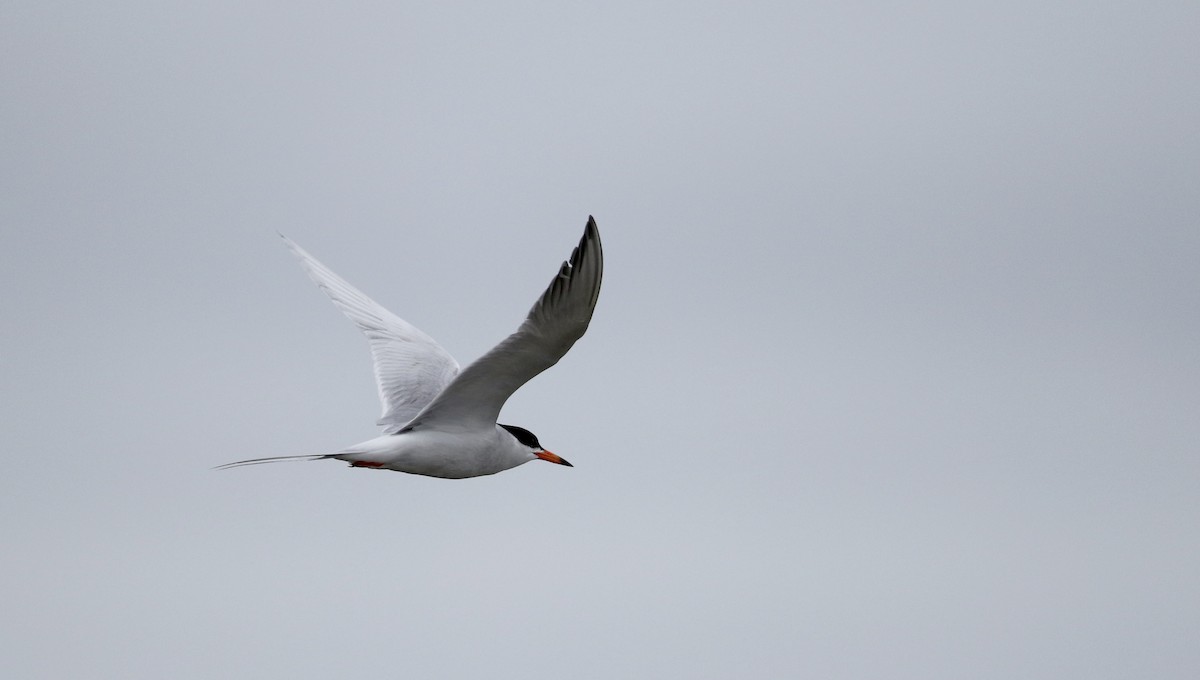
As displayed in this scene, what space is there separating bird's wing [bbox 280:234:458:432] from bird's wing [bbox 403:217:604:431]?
0.90 m

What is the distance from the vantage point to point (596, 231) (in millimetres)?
8414

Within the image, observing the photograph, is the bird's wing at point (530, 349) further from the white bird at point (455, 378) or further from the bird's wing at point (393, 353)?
the bird's wing at point (393, 353)

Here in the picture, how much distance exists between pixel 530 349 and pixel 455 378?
2.27ft

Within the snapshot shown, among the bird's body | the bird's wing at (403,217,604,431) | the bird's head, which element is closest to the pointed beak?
the bird's head

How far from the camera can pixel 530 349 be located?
31.0 ft

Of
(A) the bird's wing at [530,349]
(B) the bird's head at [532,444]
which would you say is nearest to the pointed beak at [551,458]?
(B) the bird's head at [532,444]

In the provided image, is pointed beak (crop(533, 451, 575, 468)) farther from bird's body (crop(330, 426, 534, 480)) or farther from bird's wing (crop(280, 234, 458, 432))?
bird's wing (crop(280, 234, 458, 432))

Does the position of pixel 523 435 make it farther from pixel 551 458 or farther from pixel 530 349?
pixel 530 349

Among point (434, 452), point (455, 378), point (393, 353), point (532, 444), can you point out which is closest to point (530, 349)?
point (455, 378)

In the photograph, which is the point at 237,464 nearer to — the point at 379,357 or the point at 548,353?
Answer: the point at 548,353

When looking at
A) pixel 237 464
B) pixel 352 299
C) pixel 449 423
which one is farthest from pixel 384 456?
pixel 352 299

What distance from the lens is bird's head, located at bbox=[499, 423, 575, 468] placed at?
11492mm

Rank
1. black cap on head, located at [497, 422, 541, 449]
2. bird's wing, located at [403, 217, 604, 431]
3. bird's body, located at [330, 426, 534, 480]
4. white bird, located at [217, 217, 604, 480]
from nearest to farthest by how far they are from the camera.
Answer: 1. bird's wing, located at [403, 217, 604, 431]
2. white bird, located at [217, 217, 604, 480]
3. bird's body, located at [330, 426, 534, 480]
4. black cap on head, located at [497, 422, 541, 449]

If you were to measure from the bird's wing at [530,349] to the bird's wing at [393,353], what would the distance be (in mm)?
896
